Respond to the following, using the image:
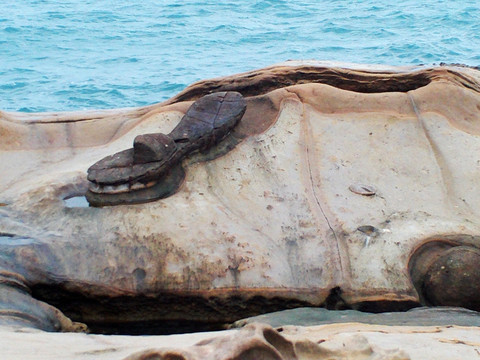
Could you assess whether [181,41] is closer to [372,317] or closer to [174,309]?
[174,309]

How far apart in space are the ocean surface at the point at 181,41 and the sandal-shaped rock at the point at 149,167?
6.25 m

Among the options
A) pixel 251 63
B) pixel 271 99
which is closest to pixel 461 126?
pixel 271 99

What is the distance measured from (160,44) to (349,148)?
348 inches

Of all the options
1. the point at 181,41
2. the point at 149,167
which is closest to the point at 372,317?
the point at 149,167

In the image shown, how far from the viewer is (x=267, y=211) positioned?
11.1ft

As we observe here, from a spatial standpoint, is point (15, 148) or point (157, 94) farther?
point (157, 94)

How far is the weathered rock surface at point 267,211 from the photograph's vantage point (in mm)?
3094

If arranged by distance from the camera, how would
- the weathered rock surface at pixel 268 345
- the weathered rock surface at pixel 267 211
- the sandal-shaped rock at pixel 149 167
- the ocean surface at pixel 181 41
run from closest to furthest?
the weathered rock surface at pixel 268 345, the weathered rock surface at pixel 267 211, the sandal-shaped rock at pixel 149 167, the ocean surface at pixel 181 41

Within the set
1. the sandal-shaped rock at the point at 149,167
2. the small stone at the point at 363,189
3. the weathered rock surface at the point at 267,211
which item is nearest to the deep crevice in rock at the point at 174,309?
the weathered rock surface at the point at 267,211

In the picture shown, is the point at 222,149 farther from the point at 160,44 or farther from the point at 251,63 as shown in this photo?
the point at 160,44

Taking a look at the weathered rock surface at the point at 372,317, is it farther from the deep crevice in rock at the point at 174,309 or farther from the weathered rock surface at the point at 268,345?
the weathered rock surface at the point at 268,345

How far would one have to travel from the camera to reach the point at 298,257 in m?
3.21

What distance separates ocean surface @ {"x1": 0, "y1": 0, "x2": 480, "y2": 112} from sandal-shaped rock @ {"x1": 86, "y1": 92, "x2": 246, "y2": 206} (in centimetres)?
625

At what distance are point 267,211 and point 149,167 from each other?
0.56 metres
